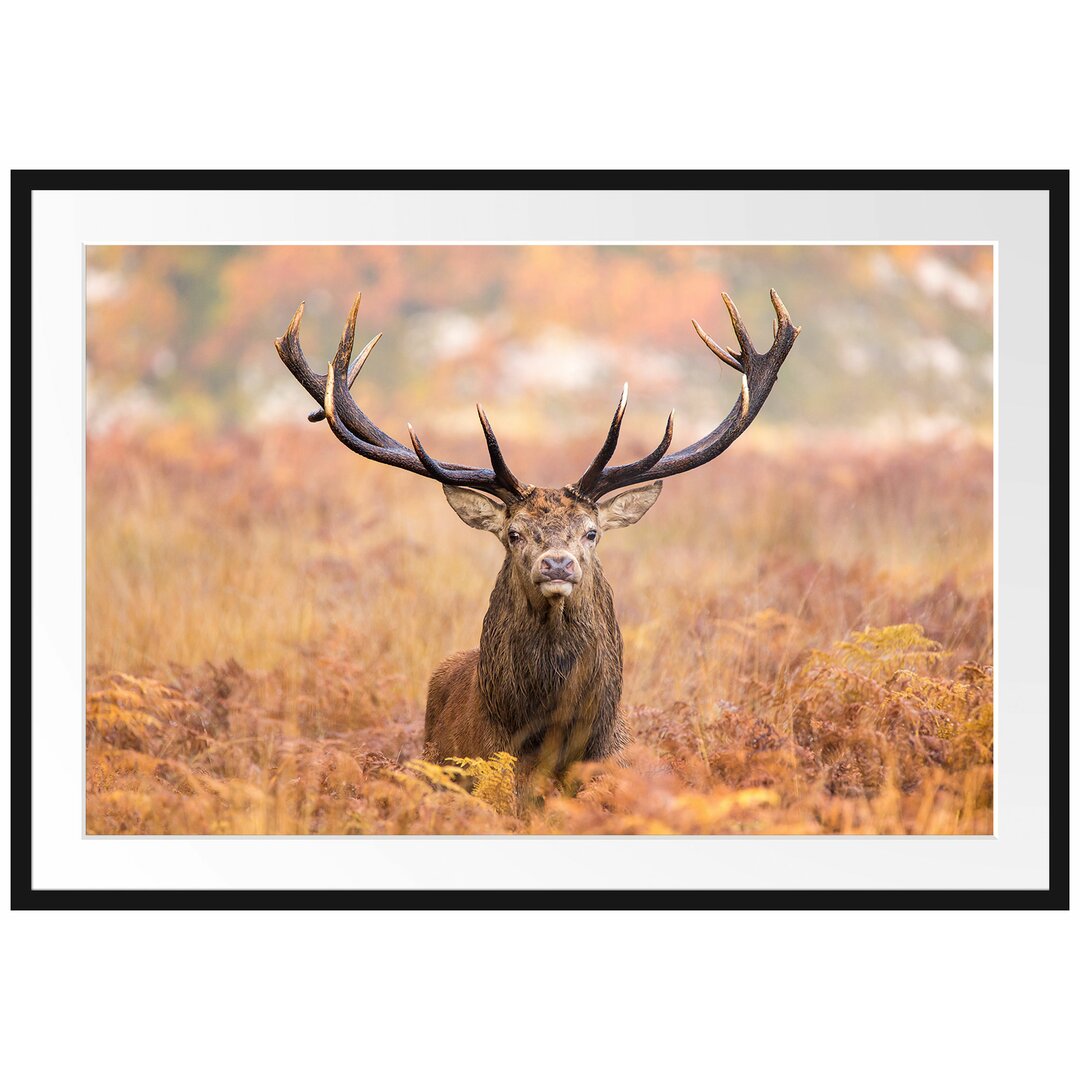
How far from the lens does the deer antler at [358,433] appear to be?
6660mm

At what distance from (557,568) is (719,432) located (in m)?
1.34

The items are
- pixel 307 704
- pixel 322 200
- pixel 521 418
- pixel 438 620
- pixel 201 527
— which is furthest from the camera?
pixel 521 418

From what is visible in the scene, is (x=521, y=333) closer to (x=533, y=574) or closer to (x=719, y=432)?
(x=719, y=432)

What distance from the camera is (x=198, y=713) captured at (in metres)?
8.02

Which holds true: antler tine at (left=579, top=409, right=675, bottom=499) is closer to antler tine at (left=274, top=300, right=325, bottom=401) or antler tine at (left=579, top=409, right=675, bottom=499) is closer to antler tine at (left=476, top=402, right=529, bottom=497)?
antler tine at (left=476, top=402, right=529, bottom=497)

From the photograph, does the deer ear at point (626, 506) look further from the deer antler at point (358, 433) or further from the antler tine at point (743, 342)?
the antler tine at point (743, 342)

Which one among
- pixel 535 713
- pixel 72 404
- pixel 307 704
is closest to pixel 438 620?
pixel 307 704

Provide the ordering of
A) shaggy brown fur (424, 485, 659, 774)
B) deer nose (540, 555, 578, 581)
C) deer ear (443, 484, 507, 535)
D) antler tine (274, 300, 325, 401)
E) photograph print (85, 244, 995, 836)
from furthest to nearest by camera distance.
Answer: antler tine (274, 300, 325, 401) → deer ear (443, 484, 507, 535) → shaggy brown fur (424, 485, 659, 774) → photograph print (85, 244, 995, 836) → deer nose (540, 555, 578, 581)

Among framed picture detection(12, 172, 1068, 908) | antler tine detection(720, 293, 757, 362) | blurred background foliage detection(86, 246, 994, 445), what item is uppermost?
blurred background foliage detection(86, 246, 994, 445)

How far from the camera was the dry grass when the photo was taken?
624 centimetres

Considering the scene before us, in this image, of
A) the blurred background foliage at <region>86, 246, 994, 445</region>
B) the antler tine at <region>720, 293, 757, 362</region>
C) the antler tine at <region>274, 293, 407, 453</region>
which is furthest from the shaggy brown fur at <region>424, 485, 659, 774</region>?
the blurred background foliage at <region>86, 246, 994, 445</region>

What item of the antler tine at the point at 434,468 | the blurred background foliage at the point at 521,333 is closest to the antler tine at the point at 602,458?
the antler tine at the point at 434,468

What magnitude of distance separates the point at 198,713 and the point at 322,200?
128 inches
